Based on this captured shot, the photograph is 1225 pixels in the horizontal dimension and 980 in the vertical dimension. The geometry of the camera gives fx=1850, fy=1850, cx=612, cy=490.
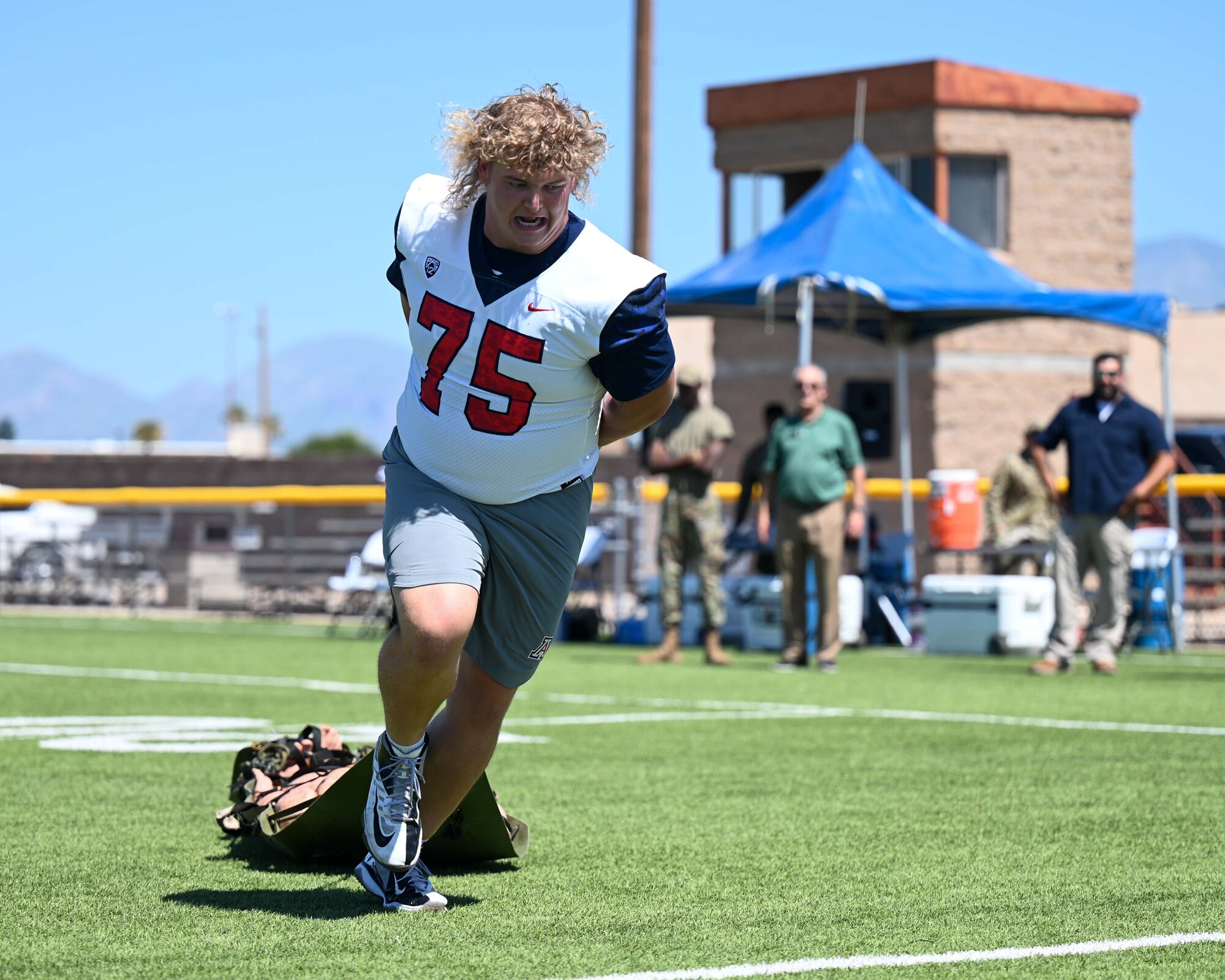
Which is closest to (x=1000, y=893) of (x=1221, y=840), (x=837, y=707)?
(x=1221, y=840)

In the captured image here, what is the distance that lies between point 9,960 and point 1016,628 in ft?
42.9

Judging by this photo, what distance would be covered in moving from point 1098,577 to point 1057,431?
1.07 meters

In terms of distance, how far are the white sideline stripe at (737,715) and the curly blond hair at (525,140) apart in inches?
201

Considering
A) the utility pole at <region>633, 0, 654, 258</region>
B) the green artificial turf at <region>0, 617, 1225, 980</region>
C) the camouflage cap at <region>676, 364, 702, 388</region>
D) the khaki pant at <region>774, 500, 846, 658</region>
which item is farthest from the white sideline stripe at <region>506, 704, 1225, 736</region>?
the utility pole at <region>633, 0, 654, 258</region>

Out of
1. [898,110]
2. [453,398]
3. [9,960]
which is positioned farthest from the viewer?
[898,110]

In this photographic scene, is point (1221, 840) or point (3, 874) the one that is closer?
point (3, 874)

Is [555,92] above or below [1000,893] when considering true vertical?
above

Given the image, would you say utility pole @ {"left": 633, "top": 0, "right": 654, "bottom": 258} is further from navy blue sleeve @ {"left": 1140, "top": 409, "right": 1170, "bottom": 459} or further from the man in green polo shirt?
navy blue sleeve @ {"left": 1140, "top": 409, "right": 1170, "bottom": 459}

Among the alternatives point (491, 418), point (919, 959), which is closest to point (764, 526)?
point (491, 418)

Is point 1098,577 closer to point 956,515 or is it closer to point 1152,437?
point 1152,437

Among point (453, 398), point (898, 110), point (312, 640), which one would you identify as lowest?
point (312, 640)

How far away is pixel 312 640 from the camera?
1767cm

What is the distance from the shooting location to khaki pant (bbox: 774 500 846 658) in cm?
1360

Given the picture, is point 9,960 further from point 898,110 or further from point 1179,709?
point 898,110
